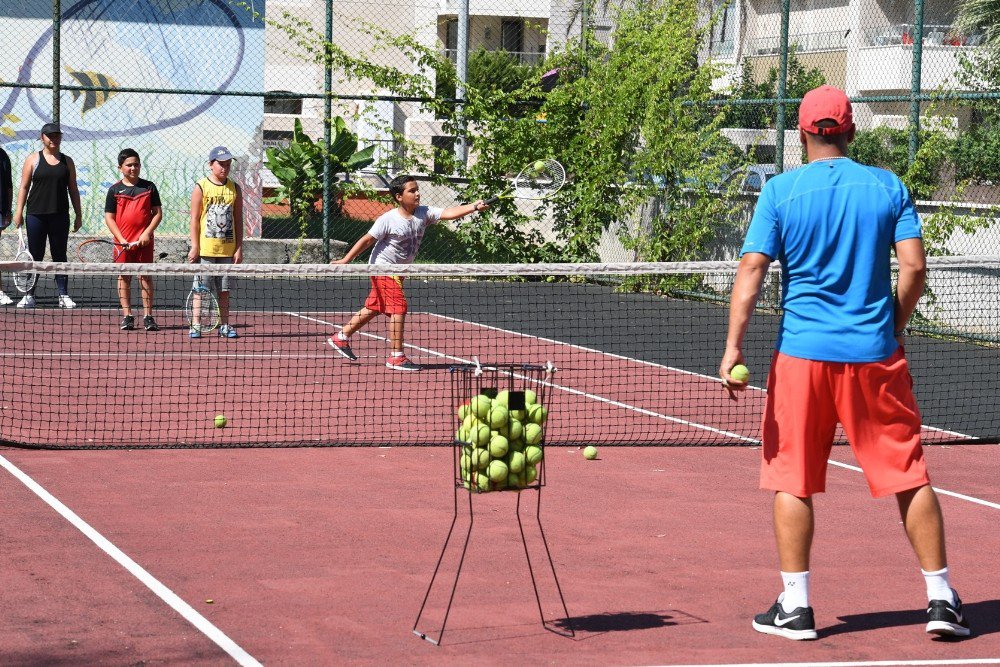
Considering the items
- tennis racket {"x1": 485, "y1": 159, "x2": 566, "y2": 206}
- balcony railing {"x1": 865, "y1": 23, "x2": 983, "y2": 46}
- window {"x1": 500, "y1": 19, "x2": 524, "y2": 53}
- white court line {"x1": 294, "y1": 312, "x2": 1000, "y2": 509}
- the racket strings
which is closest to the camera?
white court line {"x1": 294, "y1": 312, "x2": 1000, "y2": 509}

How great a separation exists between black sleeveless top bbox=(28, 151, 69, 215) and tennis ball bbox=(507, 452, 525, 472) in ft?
34.9

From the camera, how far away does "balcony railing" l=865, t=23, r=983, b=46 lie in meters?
21.9

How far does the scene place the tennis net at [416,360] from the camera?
8930 mm

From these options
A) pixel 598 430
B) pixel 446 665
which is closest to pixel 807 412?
pixel 446 665

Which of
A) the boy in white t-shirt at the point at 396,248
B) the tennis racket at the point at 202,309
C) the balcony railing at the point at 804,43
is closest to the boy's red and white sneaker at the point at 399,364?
the boy in white t-shirt at the point at 396,248

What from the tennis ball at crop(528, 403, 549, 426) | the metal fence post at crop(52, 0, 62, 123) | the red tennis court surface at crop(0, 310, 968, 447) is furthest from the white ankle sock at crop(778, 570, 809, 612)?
the metal fence post at crop(52, 0, 62, 123)

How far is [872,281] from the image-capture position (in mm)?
4891

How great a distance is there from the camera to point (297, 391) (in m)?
10.5

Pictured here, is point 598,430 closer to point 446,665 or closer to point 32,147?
point 446,665

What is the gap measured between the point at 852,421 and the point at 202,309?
358 inches

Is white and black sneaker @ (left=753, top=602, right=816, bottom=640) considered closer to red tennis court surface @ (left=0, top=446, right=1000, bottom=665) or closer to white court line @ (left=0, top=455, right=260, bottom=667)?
red tennis court surface @ (left=0, top=446, right=1000, bottom=665)

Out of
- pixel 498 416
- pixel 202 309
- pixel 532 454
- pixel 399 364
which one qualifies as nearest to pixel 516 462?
pixel 532 454

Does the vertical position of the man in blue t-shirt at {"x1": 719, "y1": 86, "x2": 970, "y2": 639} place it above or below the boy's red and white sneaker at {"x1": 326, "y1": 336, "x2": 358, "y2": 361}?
above

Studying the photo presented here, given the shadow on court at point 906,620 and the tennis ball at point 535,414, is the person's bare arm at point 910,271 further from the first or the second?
the tennis ball at point 535,414
